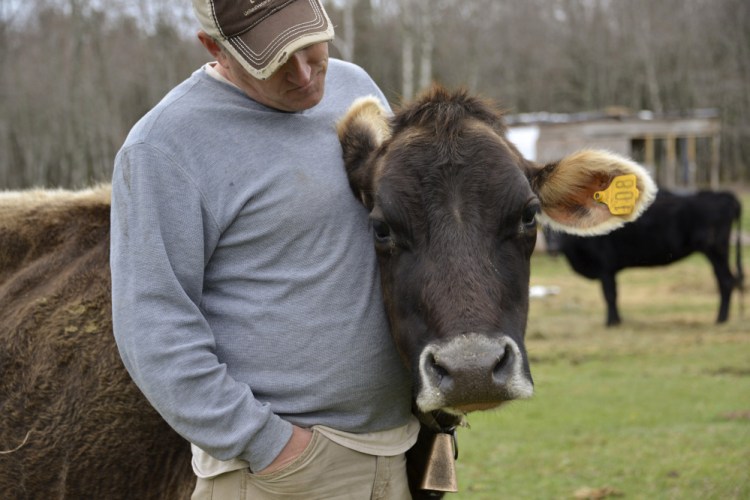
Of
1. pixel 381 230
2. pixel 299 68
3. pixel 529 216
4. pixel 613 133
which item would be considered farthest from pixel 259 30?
pixel 613 133

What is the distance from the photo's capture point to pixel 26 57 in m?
45.9

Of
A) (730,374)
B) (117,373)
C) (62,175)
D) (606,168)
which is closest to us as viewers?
(606,168)

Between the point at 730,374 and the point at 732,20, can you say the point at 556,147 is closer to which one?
the point at 730,374

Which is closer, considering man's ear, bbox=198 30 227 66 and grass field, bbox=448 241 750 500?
man's ear, bbox=198 30 227 66

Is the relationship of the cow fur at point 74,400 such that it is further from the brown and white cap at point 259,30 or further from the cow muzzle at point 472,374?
the brown and white cap at point 259,30

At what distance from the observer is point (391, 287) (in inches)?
→ 121

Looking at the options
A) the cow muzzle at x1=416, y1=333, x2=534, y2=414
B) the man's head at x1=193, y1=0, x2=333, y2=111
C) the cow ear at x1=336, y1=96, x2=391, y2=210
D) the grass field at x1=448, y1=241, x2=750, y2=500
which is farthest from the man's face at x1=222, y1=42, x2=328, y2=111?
the grass field at x1=448, y1=241, x2=750, y2=500

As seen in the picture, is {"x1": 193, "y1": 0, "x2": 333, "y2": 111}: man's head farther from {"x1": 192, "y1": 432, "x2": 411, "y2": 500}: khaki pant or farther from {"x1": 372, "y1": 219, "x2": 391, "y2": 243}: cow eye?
{"x1": 192, "y1": 432, "x2": 411, "y2": 500}: khaki pant

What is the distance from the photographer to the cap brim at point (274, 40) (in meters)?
2.88

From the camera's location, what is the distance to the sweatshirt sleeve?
9.09ft

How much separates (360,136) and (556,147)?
29.3 meters

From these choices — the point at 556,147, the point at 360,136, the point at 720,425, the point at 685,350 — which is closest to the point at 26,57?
the point at 556,147

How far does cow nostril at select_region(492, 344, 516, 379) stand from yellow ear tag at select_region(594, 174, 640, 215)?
3.48 ft

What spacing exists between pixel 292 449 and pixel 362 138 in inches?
44.0
